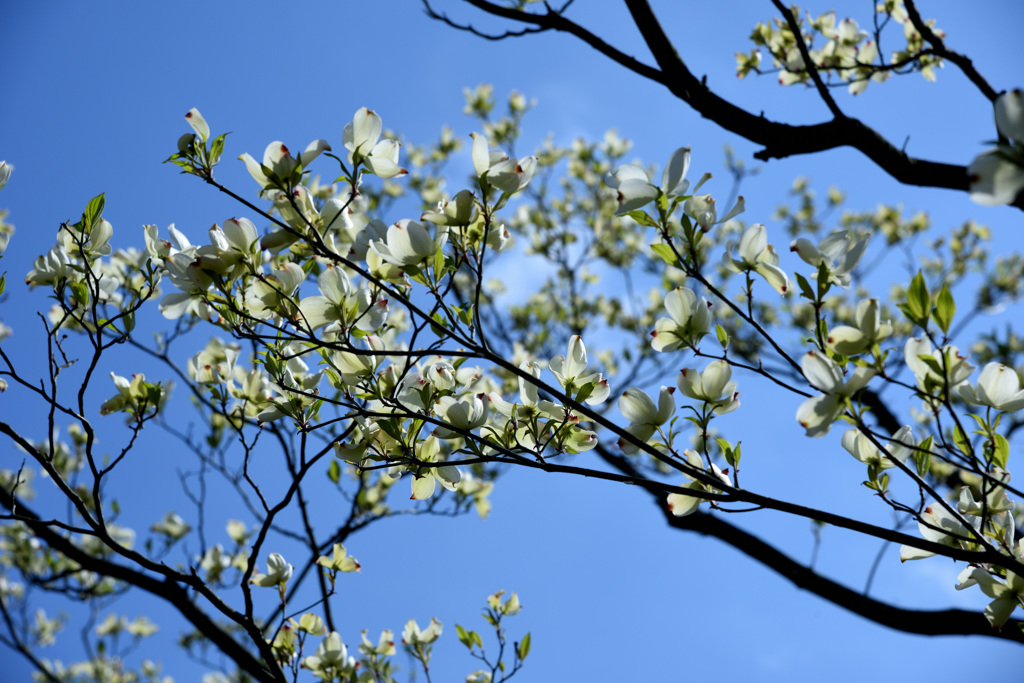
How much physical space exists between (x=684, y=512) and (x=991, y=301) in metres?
4.37

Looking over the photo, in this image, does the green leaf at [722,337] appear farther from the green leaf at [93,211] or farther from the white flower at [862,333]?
the green leaf at [93,211]

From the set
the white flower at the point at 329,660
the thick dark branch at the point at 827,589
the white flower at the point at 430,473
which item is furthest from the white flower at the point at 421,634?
the white flower at the point at 430,473

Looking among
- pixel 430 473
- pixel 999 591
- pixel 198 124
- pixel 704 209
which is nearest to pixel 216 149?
pixel 198 124

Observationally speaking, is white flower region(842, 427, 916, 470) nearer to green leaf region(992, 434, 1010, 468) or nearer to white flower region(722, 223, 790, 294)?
green leaf region(992, 434, 1010, 468)

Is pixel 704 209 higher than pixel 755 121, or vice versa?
pixel 755 121

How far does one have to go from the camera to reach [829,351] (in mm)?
674

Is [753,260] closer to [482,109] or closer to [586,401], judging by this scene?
[586,401]

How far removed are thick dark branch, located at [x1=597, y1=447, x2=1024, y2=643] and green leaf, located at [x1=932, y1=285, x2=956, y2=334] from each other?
853 mm

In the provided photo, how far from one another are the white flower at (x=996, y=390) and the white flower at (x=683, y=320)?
286 mm

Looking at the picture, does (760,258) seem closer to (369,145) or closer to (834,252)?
(834,252)

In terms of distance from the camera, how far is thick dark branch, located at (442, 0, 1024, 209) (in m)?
1.55

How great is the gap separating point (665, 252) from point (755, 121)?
100 cm

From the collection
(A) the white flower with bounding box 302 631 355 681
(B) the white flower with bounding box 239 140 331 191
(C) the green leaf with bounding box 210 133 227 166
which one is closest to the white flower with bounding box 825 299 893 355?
(B) the white flower with bounding box 239 140 331 191

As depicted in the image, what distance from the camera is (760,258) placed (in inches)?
30.2
